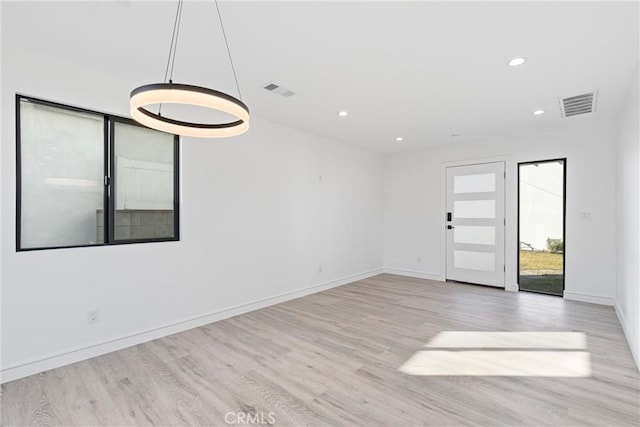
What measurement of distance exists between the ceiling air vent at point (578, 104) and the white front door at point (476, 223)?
146 centimetres

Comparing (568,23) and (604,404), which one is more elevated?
(568,23)

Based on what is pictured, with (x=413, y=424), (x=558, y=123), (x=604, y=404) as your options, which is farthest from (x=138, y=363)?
(x=558, y=123)

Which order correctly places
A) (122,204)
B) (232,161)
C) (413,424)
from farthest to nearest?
1. (232,161)
2. (122,204)
3. (413,424)

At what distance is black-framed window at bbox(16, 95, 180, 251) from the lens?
2590mm

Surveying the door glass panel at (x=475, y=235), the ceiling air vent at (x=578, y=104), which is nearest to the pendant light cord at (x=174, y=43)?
the ceiling air vent at (x=578, y=104)

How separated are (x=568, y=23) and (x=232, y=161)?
3467 millimetres

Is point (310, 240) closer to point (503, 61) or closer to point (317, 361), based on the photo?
point (317, 361)

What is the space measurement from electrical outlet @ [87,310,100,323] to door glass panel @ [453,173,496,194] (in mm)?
5757

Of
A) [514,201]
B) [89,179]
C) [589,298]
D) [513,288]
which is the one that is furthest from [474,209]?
[89,179]

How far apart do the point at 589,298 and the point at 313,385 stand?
460 centimetres

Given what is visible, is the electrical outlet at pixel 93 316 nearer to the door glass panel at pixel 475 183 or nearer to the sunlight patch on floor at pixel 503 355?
the sunlight patch on floor at pixel 503 355

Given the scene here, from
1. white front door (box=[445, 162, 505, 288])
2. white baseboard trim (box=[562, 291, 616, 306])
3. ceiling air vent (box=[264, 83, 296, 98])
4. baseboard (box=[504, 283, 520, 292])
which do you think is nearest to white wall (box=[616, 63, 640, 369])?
white baseboard trim (box=[562, 291, 616, 306])

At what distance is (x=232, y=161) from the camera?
3.97 metres

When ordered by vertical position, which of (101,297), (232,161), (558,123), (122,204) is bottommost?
(101,297)
